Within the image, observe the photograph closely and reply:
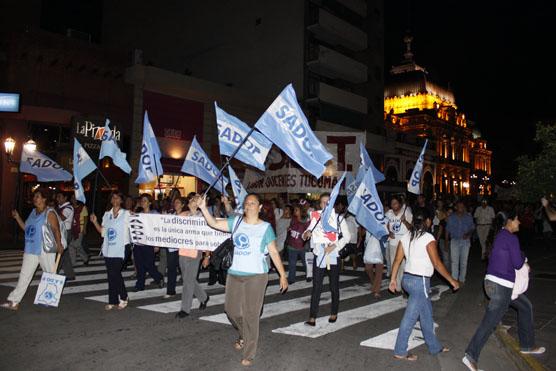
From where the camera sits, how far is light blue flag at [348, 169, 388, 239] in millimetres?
8344

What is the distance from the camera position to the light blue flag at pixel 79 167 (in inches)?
341

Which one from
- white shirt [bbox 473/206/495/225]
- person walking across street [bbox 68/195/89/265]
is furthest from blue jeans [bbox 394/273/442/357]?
white shirt [bbox 473/206/495/225]

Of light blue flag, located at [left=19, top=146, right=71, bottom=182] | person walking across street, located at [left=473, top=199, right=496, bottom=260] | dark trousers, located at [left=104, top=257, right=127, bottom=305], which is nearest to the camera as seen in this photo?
dark trousers, located at [left=104, top=257, right=127, bottom=305]

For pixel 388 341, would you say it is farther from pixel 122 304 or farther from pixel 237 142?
pixel 237 142

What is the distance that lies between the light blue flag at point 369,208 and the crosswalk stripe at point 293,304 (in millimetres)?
1589

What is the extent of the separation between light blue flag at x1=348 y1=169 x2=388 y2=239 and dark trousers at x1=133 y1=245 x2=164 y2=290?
13.7ft

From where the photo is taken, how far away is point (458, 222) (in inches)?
416

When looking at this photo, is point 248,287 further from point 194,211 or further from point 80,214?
point 80,214

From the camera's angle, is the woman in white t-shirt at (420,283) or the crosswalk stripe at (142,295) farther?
the crosswalk stripe at (142,295)

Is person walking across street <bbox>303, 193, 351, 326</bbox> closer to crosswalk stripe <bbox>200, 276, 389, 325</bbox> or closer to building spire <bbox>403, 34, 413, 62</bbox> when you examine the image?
crosswalk stripe <bbox>200, 276, 389, 325</bbox>

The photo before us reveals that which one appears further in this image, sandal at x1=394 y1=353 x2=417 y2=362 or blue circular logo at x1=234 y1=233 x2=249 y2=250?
sandal at x1=394 y1=353 x2=417 y2=362

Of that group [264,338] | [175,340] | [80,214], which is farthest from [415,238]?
[80,214]

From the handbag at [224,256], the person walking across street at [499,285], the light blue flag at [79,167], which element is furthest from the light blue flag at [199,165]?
the person walking across street at [499,285]

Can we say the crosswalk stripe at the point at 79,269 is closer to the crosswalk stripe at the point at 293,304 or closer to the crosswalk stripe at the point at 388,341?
the crosswalk stripe at the point at 293,304
